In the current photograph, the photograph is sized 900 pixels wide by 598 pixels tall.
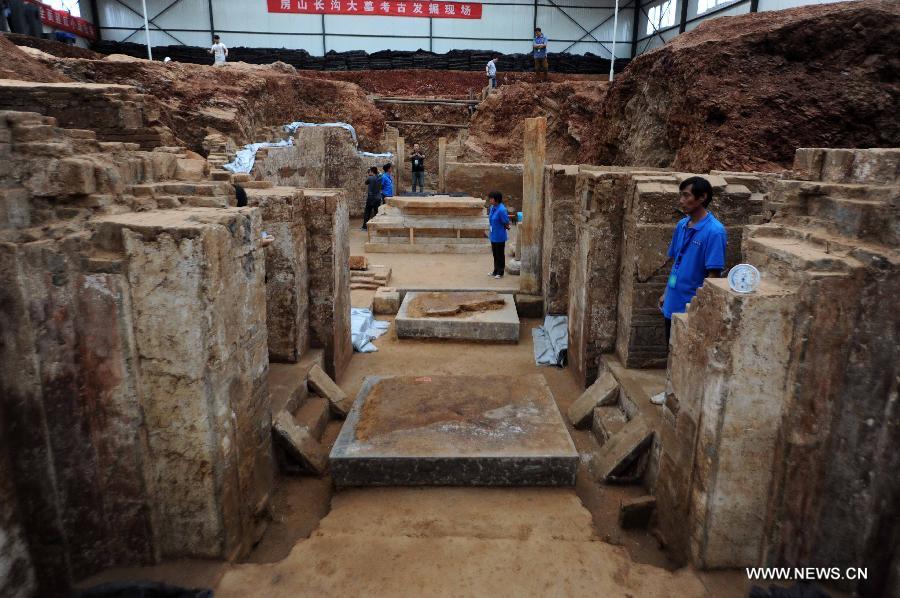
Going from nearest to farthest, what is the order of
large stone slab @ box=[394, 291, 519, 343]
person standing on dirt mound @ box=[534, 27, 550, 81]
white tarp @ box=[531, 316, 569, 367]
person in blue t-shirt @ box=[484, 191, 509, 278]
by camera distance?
white tarp @ box=[531, 316, 569, 367] → large stone slab @ box=[394, 291, 519, 343] → person in blue t-shirt @ box=[484, 191, 509, 278] → person standing on dirt mound @ box=[534, 27, 550, 81]

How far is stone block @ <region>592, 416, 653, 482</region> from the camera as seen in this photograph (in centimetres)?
421

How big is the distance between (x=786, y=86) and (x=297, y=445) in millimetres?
7667

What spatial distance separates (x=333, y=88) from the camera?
1986cm

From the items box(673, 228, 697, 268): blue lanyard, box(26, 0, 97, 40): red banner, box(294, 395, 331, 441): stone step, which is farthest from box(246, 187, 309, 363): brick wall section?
box(26, 0, 97, 40): red banner

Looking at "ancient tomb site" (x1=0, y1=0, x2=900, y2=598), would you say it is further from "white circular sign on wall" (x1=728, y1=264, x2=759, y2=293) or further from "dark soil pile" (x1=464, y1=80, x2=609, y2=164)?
"dark soil pile" (x1=464, y1=80, x2=609, y2=164)

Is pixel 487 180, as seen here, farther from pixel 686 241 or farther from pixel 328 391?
pixel 686 241

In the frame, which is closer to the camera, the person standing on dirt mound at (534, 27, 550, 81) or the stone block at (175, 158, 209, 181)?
the stone block at (175, 158, 209, 181)

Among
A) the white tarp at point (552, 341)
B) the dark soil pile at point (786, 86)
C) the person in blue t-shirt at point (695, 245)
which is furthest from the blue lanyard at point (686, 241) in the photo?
the dark soil pile at point (786, 86)

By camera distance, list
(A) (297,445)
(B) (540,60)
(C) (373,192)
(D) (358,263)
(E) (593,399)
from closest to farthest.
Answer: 1. (A) (297,445)
2. (E) (593,399)
3. (D) (358,263)
4. (C) (373,192)
5. (B) (540,60)

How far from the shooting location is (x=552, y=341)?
719 centimetres

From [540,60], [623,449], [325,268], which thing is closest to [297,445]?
[325,268]

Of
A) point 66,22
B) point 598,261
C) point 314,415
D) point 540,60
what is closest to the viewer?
point 314,415

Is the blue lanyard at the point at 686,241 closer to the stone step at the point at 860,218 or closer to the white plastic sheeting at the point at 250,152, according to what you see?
the stone step at the point at 860,218

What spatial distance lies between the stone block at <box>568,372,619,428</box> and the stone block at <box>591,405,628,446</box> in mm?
64
